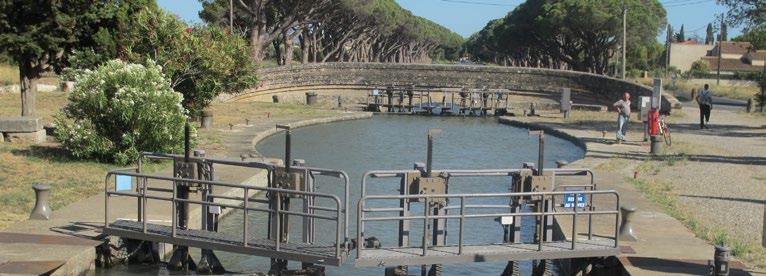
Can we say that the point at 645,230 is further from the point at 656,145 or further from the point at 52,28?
the point at 52,28

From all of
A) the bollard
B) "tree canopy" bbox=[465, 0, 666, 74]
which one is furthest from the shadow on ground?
"tree canopy" bbox=[465, 0, 666, 74]

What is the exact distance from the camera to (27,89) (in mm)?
29812

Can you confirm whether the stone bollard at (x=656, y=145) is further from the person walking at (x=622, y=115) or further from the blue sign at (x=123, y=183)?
the blue sign at (x=123, y=183)

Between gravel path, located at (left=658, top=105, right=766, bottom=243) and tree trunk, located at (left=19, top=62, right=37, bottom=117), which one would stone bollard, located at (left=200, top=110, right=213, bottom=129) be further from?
gravel path, located at (left=658, top=105, right=766, bottom=243)

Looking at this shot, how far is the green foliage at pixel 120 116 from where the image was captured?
2323 centimetres

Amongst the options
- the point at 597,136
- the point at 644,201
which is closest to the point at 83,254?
the point at 644,201

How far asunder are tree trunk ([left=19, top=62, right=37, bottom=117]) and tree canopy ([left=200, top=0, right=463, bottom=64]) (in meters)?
14.9

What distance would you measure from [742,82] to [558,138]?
66.0m

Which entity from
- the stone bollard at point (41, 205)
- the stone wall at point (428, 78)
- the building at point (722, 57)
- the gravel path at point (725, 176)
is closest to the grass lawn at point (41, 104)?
the stone bollard at point (41, 205)

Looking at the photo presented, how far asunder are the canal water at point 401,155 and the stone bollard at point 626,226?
1.63m

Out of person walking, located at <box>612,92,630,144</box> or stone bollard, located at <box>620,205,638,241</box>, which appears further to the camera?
person walking, located at <box>612,92,630,144</box>

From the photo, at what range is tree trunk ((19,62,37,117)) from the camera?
95.8 ft

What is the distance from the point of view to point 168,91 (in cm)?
2400

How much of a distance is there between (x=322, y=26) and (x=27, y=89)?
188 ft
